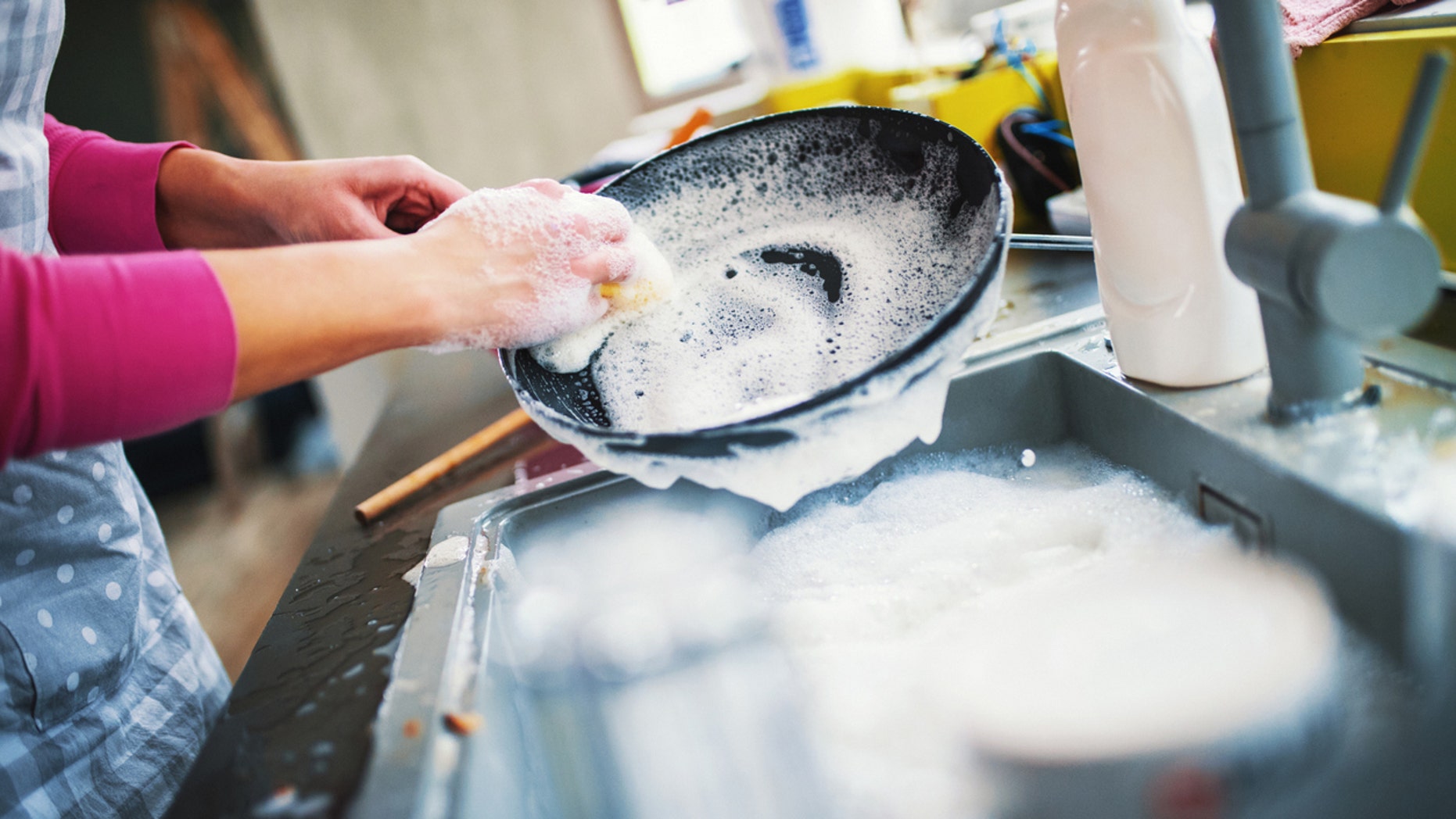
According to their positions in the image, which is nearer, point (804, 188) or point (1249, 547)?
point (1249, 547)

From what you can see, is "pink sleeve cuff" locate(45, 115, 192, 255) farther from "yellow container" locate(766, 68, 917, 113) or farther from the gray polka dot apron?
"yellow container" locate(766, 68, 917, 113)

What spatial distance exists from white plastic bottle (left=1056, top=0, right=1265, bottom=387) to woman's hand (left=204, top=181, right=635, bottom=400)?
1.10ft

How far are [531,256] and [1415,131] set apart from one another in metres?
0.48

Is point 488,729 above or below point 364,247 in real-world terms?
below

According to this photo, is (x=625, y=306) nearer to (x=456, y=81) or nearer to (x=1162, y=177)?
(x=1162, y=177)

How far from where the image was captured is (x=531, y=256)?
60 centimetres

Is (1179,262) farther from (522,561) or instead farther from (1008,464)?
(522,561)

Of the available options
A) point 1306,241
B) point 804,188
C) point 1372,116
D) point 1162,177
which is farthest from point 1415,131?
point 804,188

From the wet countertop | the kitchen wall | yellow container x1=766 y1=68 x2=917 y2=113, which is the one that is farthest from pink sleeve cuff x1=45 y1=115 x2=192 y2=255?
the kitchen wall

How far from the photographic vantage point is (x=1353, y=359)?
1.75 ft

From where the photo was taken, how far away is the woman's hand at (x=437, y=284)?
49 cm

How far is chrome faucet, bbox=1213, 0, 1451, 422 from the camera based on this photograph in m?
0.45

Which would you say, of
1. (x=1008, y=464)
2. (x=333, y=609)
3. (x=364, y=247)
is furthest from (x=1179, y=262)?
(x=333, y=609)

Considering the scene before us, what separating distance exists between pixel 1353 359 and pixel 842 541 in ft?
1.19
